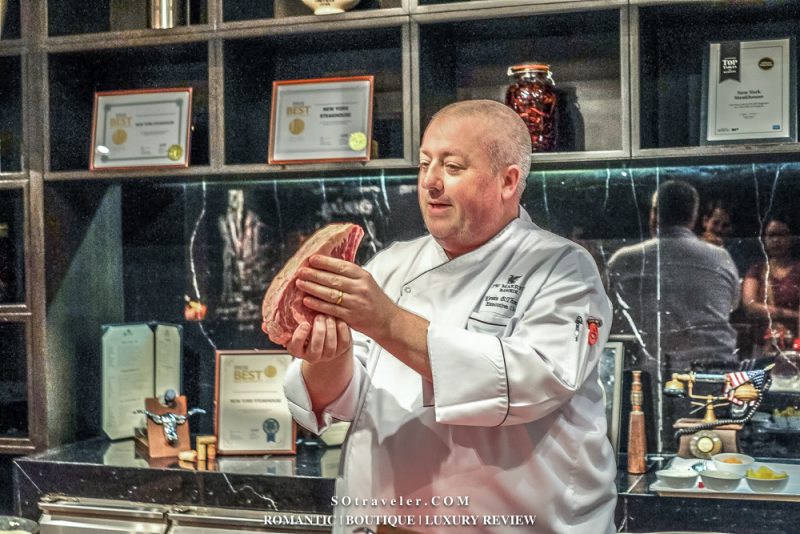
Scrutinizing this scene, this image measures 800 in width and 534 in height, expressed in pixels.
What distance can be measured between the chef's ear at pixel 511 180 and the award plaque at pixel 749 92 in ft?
3.10

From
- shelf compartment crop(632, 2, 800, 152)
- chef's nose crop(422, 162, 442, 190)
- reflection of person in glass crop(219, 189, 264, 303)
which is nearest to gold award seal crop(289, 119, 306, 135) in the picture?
reflection of person in glass crop(219, 189, 264, 303)

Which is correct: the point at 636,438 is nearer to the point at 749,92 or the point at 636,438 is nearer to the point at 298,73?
the point at 749,92

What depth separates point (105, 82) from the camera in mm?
3492

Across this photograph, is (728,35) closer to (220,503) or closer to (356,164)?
(356,164)

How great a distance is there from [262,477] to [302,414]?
825 millimetres

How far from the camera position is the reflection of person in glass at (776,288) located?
2.95 m

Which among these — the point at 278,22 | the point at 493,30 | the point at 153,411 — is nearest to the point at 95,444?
the point at 153,411

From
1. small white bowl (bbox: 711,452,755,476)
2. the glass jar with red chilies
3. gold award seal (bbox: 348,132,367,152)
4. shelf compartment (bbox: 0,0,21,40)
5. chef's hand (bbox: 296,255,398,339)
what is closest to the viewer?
chef's hand (bbox: 296,255,398,339)

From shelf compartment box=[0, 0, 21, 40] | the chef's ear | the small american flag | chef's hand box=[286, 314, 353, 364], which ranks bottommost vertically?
the small american flag

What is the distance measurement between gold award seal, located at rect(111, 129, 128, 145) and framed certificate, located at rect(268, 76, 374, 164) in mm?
485

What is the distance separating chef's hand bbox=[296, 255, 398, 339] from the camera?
1679 mm

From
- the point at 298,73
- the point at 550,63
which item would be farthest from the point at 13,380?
the point at 550,63

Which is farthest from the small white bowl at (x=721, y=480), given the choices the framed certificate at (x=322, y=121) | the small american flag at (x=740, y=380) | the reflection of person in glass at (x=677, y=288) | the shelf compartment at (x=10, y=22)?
the shelf compartment at (x=10, y=22)

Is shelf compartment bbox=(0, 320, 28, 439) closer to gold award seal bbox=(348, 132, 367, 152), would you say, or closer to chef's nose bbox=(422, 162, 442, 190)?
gold award seal bbox=(348, 132, 367, 152)
